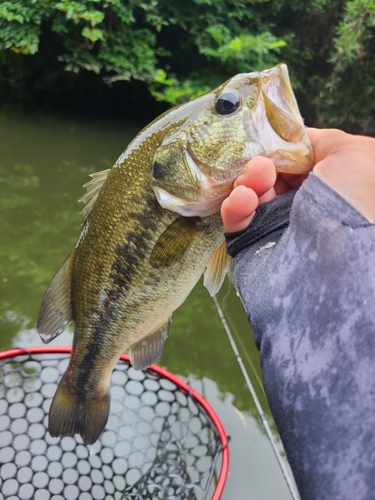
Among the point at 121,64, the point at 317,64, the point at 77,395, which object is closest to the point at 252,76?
the point at 77,395

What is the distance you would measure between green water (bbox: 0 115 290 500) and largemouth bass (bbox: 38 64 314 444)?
3.40ft

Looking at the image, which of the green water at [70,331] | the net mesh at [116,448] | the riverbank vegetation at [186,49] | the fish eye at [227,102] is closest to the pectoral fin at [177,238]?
the fish eye at [227,102]

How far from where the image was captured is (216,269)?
1.45m

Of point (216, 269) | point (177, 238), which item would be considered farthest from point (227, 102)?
point (216, 269)

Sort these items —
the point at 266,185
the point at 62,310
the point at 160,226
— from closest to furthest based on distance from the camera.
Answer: the point at 266,185
the point at 160,226
the point at 62,310

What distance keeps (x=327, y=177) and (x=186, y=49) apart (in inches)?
342

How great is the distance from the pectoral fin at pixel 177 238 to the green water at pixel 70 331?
149cm

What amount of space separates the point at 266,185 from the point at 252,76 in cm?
33

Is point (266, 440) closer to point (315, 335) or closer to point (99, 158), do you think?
point (315, 335)

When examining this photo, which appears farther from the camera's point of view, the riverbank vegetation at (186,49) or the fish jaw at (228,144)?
the riverbank vegetation at (186,49)

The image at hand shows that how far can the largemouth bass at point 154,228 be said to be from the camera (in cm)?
110

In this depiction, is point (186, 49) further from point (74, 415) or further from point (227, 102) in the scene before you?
point (74, 415)

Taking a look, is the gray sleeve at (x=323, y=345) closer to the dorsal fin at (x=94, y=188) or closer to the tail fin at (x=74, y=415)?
the dorsal fin at (x=94, y=188)

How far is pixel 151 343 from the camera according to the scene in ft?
5.24
